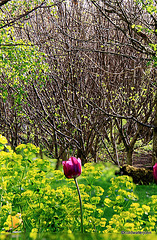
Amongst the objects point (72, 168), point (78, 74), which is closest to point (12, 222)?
point (72, 168)

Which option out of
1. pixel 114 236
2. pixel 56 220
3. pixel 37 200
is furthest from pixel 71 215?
pixel 114 236

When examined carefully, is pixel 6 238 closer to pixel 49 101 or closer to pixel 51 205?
pixel 51 205

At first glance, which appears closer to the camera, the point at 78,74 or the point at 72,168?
the point at 72,168

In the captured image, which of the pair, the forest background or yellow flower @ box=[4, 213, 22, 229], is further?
the forest background

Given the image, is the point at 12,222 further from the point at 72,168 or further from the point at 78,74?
the point at 78,74

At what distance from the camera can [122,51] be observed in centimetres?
618

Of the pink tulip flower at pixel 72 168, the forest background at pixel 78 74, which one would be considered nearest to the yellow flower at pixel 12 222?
the pink tulip flower at pixel 72 168

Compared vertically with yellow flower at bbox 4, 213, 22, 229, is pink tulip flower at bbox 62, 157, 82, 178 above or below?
above

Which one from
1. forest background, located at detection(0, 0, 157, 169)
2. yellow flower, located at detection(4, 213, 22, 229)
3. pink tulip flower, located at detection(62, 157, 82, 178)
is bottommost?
yellow flower, located at detection(4, 213, 22, 229)

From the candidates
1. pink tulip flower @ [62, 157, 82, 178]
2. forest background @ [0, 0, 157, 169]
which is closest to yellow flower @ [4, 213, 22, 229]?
pink tulip flower @ [62, 157, 82, 178]

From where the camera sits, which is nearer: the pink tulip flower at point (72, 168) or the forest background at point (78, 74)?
the pink tulip flower at point (72, 168)

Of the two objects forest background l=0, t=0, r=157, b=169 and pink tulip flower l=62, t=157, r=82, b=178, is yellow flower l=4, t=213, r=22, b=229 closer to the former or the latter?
pink tulip flower l=62, t=157, r=82, b=178

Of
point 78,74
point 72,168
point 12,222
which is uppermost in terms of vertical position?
point 78,74

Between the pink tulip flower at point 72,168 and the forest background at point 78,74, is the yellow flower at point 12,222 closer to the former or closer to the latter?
the pink tulip flower at point 72,168
